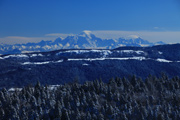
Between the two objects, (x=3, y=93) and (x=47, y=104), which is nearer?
(x=47, y=104)

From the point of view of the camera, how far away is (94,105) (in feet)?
348

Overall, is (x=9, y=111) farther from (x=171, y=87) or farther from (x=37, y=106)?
(x=171, y=87)

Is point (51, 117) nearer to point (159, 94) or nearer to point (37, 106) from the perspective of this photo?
point (37, 106)

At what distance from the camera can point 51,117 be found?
10394cm

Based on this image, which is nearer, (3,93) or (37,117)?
(37,117)

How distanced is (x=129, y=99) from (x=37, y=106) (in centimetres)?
4224

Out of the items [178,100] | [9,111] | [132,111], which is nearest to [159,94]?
[178,100]

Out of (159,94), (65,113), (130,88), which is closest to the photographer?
(65,113)

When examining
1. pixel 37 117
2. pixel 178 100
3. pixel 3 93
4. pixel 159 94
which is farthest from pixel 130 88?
pixel 3 93

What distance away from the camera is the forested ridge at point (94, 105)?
99.2 meters

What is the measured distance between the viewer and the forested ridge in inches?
3905

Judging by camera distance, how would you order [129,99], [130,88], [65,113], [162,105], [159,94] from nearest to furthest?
[65,113] < [162,105] < [129,99] < [159,94] < [130,88]

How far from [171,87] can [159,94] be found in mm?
16076

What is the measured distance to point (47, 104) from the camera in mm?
110938
